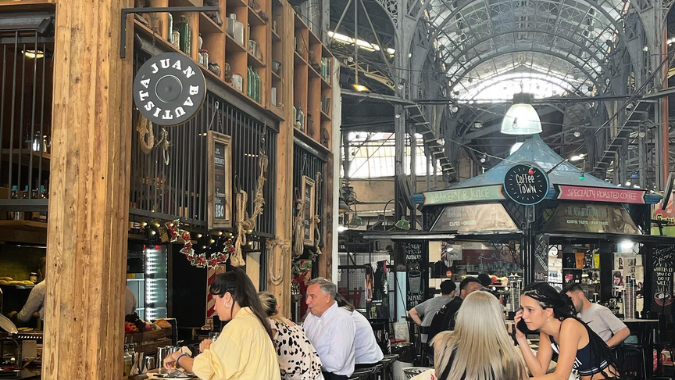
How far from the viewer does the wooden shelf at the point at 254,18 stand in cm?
962

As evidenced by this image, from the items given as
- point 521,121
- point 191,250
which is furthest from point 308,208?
point 521,121

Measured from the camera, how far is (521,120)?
15633 mm

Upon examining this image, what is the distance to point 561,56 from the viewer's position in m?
30.4

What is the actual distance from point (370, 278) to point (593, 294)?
512 centimetres

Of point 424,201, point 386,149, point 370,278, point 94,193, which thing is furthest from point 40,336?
point 386,149

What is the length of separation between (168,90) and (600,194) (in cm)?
1238

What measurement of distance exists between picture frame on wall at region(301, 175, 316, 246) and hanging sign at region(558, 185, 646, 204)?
234 inches

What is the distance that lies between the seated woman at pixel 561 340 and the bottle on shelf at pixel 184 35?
3835 mm

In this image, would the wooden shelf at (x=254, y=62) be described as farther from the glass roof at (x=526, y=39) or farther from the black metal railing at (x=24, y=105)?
the glass roof at (x=526, y=39)

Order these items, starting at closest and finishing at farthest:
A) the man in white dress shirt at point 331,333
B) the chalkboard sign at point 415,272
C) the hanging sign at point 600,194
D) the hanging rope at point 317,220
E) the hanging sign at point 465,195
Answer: the man in white dress shirt at point 331,333 → the hanging rope at point 317,220 → the chalkboard sign at point 415,272 → the hanging sign at point 600,194 → the hanging sign at point 465,195

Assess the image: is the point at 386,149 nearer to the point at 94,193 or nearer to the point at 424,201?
the point at 424,201

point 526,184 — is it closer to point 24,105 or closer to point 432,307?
point 432,307

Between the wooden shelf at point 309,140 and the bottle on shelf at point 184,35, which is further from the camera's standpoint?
the wooden shelf at point 309,140

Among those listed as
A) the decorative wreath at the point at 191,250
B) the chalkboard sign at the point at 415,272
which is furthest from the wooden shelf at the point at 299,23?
the chalkboard sign at the point at 415,272
